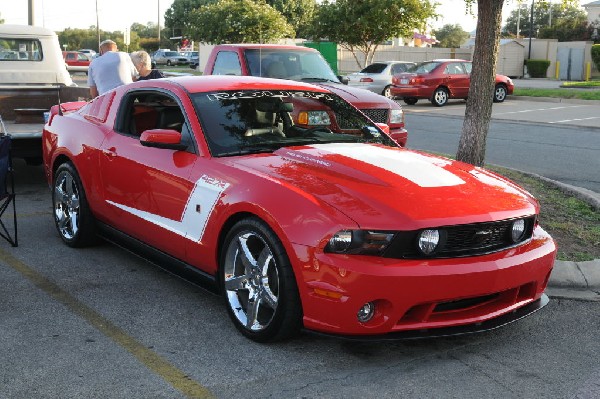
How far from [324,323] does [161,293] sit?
5.67ft

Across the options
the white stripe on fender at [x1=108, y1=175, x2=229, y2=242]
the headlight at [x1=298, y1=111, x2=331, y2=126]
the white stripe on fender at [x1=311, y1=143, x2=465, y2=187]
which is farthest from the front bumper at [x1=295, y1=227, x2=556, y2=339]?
the headlight at [x1=298, y1=111, x2=331, y2=126]

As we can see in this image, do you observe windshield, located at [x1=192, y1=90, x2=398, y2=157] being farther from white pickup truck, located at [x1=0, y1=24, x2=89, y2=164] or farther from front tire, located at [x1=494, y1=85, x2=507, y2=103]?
front tire, located at [x1=494, y1=85, x2=507, y2=103]

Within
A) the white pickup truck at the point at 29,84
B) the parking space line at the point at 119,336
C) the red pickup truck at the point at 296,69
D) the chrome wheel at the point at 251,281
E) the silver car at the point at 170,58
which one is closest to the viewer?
the parking space line at the point at 119,336

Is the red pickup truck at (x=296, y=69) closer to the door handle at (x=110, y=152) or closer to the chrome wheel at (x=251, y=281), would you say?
the door handle at (x=110, y=152)

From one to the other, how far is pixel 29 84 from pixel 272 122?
7092 millimetres

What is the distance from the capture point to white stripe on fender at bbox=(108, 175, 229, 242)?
4.74 metres

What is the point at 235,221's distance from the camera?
4.63 metres

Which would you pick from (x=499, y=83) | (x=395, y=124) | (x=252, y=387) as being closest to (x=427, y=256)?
(x=252, y=387)

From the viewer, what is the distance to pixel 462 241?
4.18 meters

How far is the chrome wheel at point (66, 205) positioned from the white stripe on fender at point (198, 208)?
1.65 metres

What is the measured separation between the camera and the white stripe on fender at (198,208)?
4.74 m

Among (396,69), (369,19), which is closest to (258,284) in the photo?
(396,69)

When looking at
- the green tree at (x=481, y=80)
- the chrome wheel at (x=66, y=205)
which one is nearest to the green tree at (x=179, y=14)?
the green tree at (x=481, y=80)

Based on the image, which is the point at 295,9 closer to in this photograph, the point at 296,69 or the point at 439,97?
the point at 439,97
